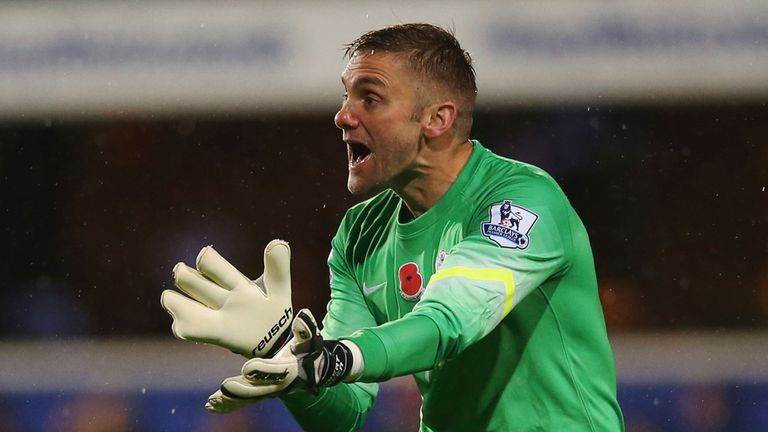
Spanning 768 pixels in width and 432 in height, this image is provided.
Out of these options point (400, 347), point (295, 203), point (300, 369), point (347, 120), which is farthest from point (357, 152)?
point (295, 203)

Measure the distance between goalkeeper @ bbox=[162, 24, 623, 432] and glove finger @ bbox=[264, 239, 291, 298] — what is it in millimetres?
19

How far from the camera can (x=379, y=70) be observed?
3039mm

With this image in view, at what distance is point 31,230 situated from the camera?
6551 millimetres

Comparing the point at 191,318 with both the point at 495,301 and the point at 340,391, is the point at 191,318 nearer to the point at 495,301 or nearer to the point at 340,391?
the point at 495,301

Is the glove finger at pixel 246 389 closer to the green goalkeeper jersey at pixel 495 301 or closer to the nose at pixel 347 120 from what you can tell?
the green goalkeeper jersey at pixel 495 301

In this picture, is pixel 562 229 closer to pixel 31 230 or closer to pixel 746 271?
pixel 746 271

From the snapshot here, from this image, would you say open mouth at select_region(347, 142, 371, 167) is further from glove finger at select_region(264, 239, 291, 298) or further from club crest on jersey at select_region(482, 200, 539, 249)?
glove finger at select_region(264, 239, 291, 298)

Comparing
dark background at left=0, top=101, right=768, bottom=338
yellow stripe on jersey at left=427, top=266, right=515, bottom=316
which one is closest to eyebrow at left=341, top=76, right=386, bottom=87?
yellow stripe on jersey at left=427, top=266, right=515, bottom=316

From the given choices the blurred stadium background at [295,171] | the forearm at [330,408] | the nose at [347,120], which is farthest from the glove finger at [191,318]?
the blurred stadium background at [295,171]

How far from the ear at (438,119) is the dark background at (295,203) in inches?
127

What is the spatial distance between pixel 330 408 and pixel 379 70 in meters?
0.79

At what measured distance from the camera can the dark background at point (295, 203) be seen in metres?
6.37

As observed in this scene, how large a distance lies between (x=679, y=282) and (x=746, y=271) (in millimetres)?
318

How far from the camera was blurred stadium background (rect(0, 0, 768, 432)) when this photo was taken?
5.99 meters
